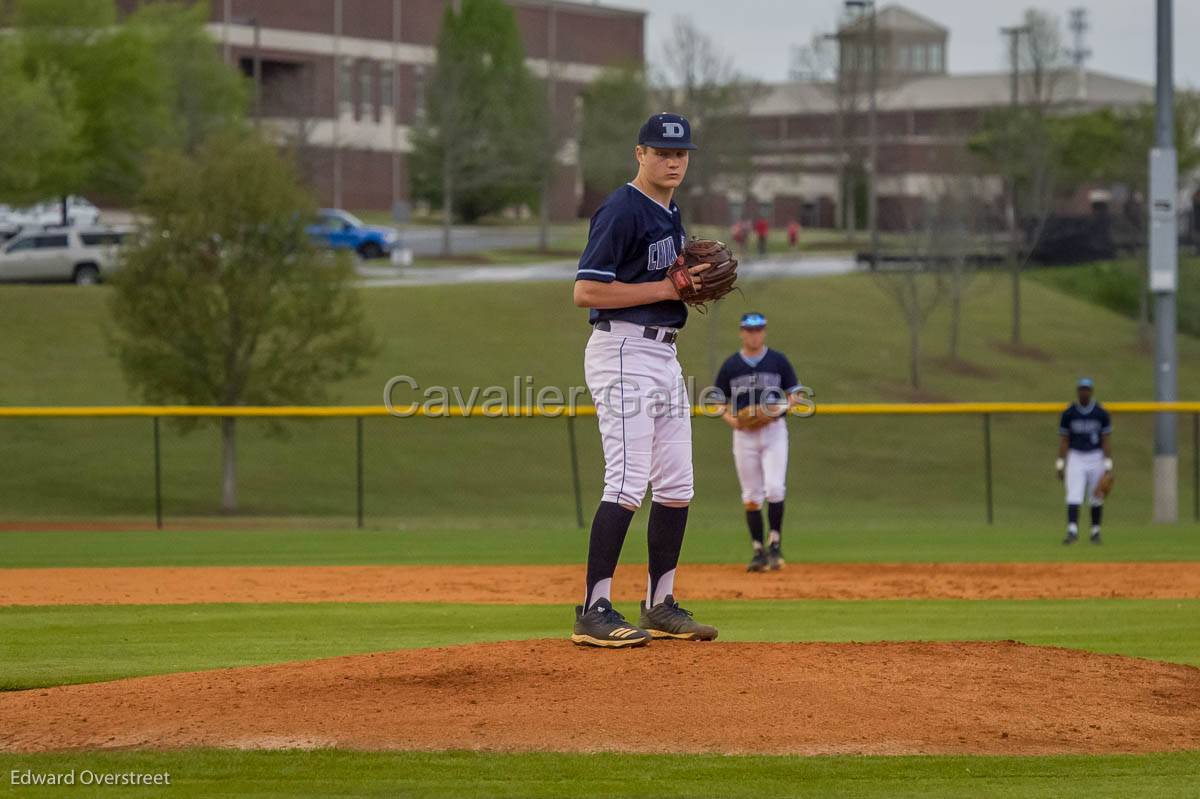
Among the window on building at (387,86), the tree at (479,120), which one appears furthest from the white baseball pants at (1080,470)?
the window on building at (387,86)

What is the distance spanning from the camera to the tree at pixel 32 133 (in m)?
33.4

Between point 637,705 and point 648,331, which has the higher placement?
point 648,331

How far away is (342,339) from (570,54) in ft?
178

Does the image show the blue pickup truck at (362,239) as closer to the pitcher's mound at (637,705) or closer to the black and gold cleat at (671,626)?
the black and gold cleat at (671,626)

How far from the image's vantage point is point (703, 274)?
6.09m

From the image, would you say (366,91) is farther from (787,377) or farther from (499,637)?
(499,637)

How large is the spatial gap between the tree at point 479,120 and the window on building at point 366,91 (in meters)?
3.82

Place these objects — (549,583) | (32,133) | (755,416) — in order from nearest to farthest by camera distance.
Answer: (549,583) < (755,416) < (32,133)

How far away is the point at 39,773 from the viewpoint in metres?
4.70

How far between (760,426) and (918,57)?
290 feet

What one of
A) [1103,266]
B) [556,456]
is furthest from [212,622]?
[1103,266]

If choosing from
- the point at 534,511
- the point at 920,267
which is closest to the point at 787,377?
the point at 534,511

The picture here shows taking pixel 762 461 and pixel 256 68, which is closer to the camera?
pixel 762 461

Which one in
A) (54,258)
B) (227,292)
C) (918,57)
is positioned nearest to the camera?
(227,292)
